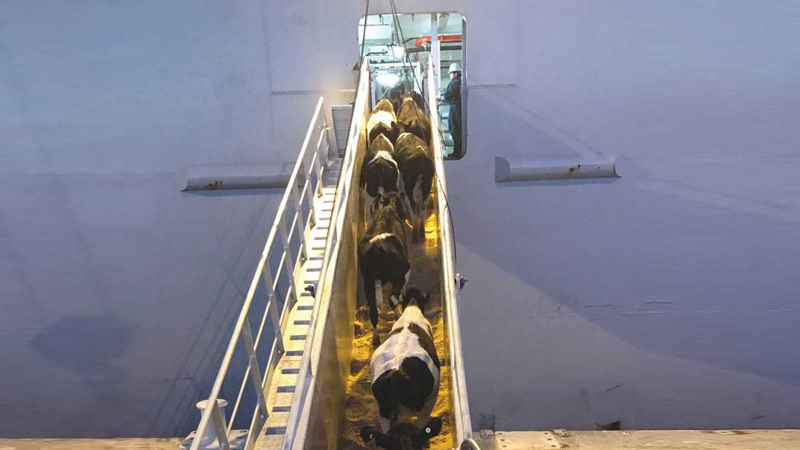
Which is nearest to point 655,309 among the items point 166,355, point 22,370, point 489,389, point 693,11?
point 489,389

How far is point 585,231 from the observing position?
19.6ft

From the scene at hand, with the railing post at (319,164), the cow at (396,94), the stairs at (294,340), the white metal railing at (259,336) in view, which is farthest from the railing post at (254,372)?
the cow at (396,94)

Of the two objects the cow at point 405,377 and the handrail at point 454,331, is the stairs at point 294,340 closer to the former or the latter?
the cow at point 405,377

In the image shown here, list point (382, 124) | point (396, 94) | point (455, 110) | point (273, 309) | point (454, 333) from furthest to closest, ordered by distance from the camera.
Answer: point (396, 94)
point (455, 110)
point (382, 124)
point (273, 309)
point (454, 333)

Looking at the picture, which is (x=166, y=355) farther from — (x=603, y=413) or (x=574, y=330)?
(x=603, y=413)

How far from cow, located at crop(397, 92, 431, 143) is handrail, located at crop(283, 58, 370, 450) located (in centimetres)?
59

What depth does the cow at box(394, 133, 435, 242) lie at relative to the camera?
174 inches

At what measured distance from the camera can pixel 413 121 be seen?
5.18 meters

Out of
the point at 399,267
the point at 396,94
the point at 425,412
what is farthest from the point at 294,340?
the point at 396,94

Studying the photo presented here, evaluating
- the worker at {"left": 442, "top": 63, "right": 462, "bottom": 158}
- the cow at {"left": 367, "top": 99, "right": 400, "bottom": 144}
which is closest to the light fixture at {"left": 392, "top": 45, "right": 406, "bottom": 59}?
the worker at {"left": 442, "top": 63, "right": 462, "bottom": 158}

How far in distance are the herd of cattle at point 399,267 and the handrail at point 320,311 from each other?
20 cm

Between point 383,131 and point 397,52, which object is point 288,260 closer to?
point 383,131

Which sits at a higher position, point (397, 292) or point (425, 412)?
point (397, 292)

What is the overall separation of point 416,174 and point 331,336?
1.73 m
